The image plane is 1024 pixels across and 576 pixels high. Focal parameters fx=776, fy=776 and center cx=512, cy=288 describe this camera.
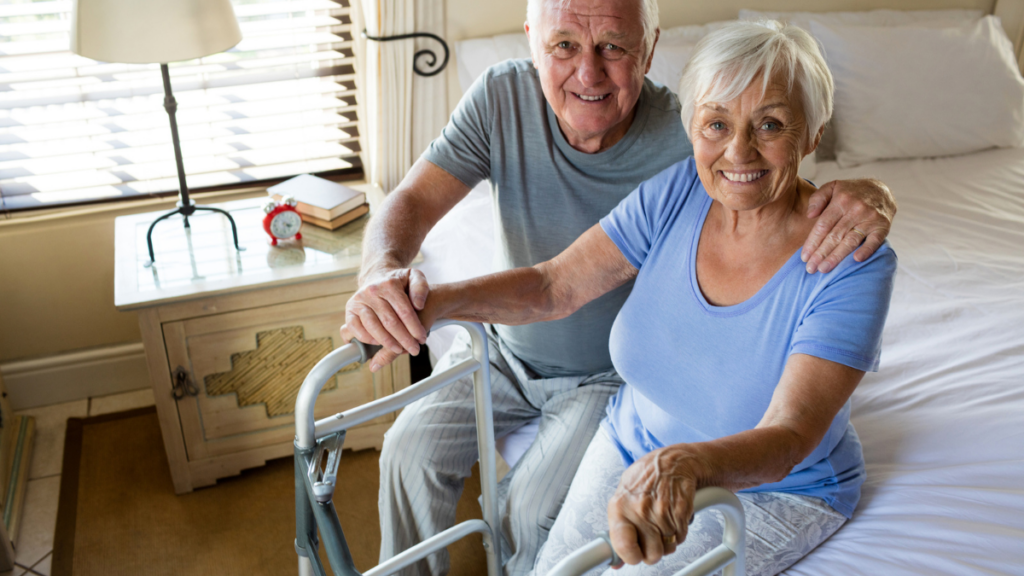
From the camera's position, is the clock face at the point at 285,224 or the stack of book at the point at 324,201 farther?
the stack of book at the point at 324,201

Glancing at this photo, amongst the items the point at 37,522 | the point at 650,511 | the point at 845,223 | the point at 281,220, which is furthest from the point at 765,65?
the point at 37,522

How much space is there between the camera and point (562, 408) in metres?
1.49

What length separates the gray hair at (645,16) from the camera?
4.37ft

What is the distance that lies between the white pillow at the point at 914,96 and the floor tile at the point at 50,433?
8.09 feet

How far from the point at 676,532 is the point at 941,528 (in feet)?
1.62

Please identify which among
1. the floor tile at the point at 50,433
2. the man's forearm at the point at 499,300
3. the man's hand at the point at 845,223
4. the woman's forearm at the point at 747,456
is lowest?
the floor tile at the point at 50,433

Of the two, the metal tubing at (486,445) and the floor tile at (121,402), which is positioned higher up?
the metal tubing at (486,445)

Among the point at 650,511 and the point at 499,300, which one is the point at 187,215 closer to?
the point at 499,300

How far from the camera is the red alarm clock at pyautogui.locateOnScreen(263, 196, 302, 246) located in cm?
193

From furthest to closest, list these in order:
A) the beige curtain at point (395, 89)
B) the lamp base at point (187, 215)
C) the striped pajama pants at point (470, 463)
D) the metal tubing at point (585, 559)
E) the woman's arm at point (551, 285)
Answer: the beige curtain at point (395, 89) < the lamp base at point (187, 215) < the striped pajama pants at point (470, 463) < the woman's arm at point (551, 285) < the metal tubing at point (585, 559)

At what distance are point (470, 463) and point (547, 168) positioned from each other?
1.94ft

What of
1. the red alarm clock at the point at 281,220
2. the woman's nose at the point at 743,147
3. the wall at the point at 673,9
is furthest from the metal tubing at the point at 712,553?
the wall at the point at 673,9

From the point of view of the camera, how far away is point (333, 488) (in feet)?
3.11

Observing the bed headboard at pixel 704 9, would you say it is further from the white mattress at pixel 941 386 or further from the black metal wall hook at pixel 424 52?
the white mattress at pixel 941 386
